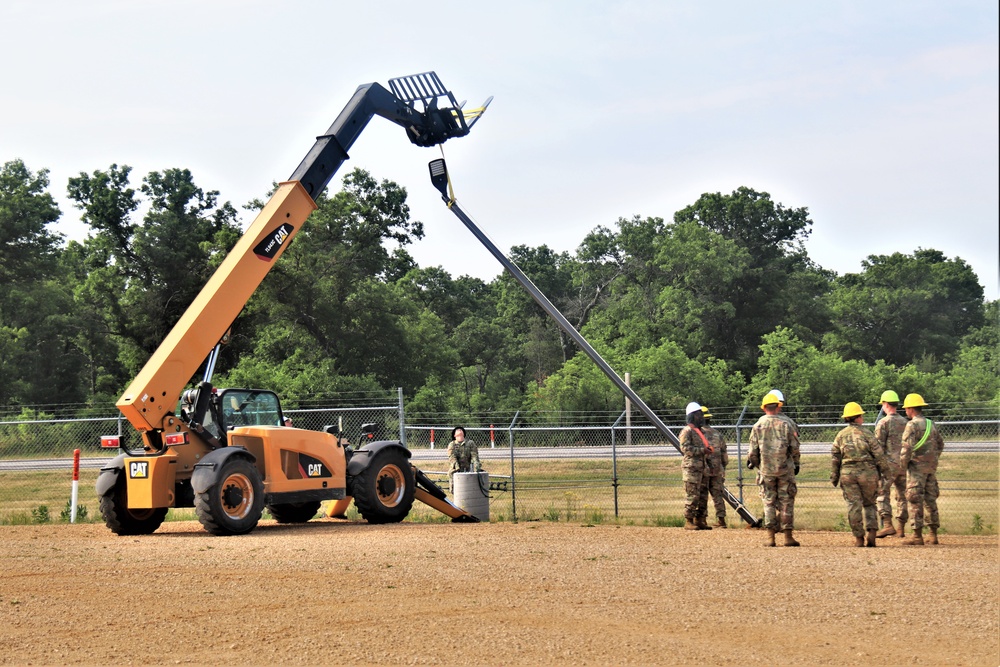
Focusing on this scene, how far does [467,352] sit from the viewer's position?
202ft

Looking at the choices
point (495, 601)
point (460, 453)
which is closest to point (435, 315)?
point (460, 453)

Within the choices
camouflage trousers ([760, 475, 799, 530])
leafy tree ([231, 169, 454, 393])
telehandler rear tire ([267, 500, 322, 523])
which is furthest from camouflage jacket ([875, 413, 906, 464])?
leafy tree ([231, 169, 454, 393])

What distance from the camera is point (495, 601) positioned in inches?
372

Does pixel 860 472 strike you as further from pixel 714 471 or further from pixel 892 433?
pixel 714 471

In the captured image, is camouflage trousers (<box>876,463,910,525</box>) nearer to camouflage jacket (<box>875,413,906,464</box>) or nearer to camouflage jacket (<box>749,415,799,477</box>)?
camouflage jacket (<box>875,413,906,464</box>)

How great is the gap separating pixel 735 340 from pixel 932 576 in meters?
42.3

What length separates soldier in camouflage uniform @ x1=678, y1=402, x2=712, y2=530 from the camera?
15.1m

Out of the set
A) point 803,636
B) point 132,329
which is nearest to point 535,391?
point 132,329

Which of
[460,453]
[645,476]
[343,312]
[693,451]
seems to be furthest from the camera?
[343,312]

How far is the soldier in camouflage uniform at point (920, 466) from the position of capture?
529 inches

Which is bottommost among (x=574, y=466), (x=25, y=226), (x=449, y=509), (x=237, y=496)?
(x=574, y=466)

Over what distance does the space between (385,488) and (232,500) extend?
2.82m

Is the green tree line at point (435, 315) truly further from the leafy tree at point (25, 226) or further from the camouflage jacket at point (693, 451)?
the camouflage jacket at point (693, 451)

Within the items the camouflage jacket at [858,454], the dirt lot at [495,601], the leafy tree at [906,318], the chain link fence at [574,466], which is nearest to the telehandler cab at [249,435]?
the dirt lot at [495,601]
